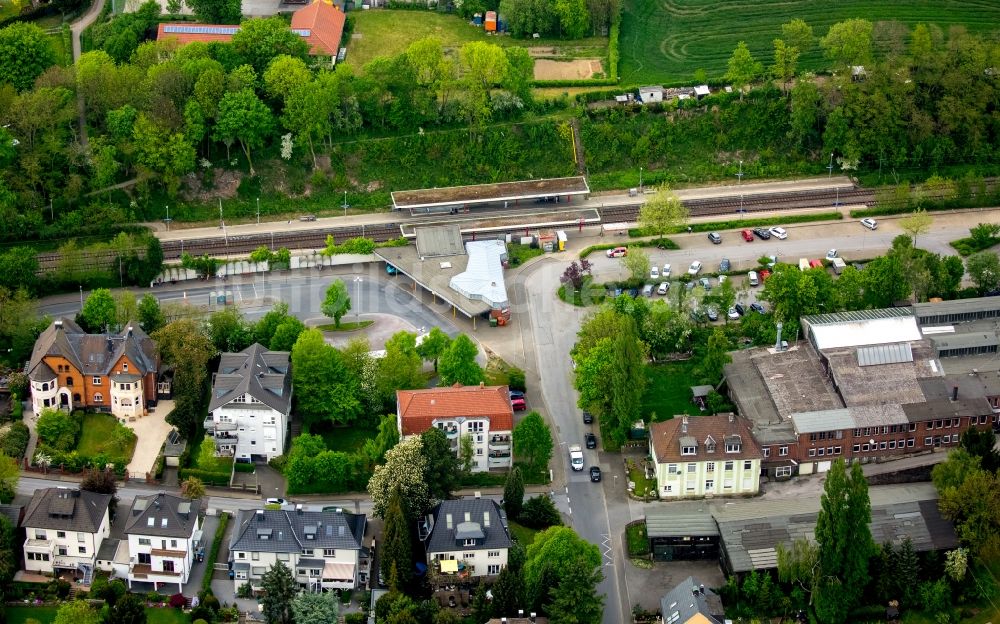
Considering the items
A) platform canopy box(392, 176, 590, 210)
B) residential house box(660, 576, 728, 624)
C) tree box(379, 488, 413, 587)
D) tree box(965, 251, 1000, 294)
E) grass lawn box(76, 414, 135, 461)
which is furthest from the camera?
platform canopy box(392, 176, 590, 210)

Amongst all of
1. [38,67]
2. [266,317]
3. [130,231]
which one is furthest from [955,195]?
[38,67]

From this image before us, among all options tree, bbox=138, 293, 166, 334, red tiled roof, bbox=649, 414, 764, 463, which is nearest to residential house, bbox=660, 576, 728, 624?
red tiled roof, bbox=649, 414, 764, 463

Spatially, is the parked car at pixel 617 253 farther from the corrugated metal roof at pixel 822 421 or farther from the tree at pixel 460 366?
the corrugated metal roof at pixel 822 421

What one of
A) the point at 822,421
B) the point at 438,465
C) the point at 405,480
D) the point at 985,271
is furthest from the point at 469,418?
the point at 985,271

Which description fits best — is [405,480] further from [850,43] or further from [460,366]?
[850,43]

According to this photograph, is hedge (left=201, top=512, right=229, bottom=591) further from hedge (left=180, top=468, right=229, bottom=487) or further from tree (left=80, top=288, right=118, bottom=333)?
tree (left=80, top=288, right=118, bottom=333)

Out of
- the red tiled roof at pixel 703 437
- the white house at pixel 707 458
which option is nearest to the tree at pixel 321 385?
the red tiled roof at pixel 703 437
